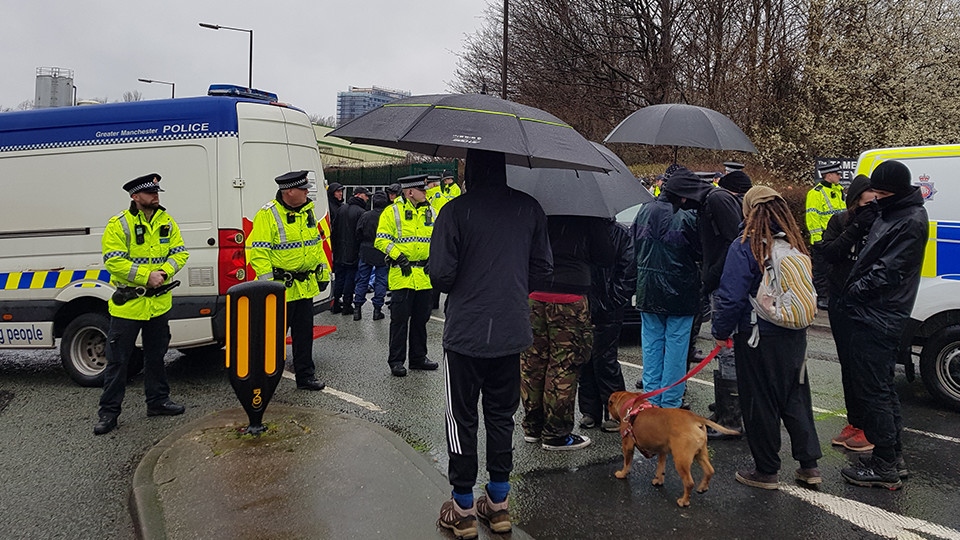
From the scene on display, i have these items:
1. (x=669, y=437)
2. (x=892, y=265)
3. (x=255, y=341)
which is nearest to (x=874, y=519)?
(x=669, y=437)

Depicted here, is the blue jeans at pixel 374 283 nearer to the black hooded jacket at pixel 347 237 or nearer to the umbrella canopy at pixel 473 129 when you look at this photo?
the black hooded jacket at pixel 347 237

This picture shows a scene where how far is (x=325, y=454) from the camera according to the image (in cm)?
441

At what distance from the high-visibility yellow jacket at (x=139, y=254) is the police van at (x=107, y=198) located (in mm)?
772

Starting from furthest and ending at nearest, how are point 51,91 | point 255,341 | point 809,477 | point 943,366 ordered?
point 51,91, point 943,366, point 255,341, point 809,477

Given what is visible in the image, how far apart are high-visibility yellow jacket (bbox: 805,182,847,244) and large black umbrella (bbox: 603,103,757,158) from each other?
4.71 metres

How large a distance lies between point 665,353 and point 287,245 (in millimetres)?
3228

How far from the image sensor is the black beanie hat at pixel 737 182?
500cm

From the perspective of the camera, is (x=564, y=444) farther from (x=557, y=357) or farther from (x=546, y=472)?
(x=557, y=357)

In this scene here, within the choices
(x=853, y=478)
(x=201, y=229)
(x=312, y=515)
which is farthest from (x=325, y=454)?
(x=853, y=478)

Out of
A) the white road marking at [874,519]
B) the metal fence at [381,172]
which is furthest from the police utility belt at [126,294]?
the metal fence at [381,172]

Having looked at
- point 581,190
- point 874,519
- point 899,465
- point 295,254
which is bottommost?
point 874,519

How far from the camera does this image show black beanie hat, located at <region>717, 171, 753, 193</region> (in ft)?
16.4

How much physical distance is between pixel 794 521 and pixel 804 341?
104 cm

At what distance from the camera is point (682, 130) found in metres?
5.74
